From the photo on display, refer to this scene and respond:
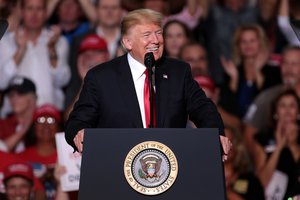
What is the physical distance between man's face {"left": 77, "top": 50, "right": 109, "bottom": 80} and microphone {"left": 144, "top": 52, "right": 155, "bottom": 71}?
3747mm

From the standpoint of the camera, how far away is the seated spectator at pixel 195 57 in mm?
8430

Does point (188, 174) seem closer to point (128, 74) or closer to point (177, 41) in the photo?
point (128, 74)

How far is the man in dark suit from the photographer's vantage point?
4609 mm

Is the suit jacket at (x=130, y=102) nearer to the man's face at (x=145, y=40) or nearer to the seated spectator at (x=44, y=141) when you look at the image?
the man's face at (x=145, y=40)

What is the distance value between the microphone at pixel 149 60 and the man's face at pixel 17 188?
2982 millimetres

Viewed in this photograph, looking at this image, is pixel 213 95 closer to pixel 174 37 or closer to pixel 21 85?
pixel 174 37

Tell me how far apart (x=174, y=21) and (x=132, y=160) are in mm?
4640

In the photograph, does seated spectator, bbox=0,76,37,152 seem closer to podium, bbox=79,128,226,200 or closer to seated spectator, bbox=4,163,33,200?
seated spectator, bbox=4,163,33,200

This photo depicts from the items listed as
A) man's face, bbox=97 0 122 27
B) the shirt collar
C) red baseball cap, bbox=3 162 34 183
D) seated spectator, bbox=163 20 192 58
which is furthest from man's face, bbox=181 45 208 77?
the shirt collar

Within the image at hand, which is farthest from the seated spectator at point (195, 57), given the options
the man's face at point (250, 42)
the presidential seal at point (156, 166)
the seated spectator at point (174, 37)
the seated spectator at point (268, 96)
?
the presidential seal at point (156, 166)

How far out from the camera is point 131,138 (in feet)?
13.6

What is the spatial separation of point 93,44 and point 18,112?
35.5 inches

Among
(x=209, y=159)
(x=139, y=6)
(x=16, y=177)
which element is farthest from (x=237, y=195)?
(x=209, y=159)

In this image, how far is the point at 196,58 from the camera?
27.7 ft
